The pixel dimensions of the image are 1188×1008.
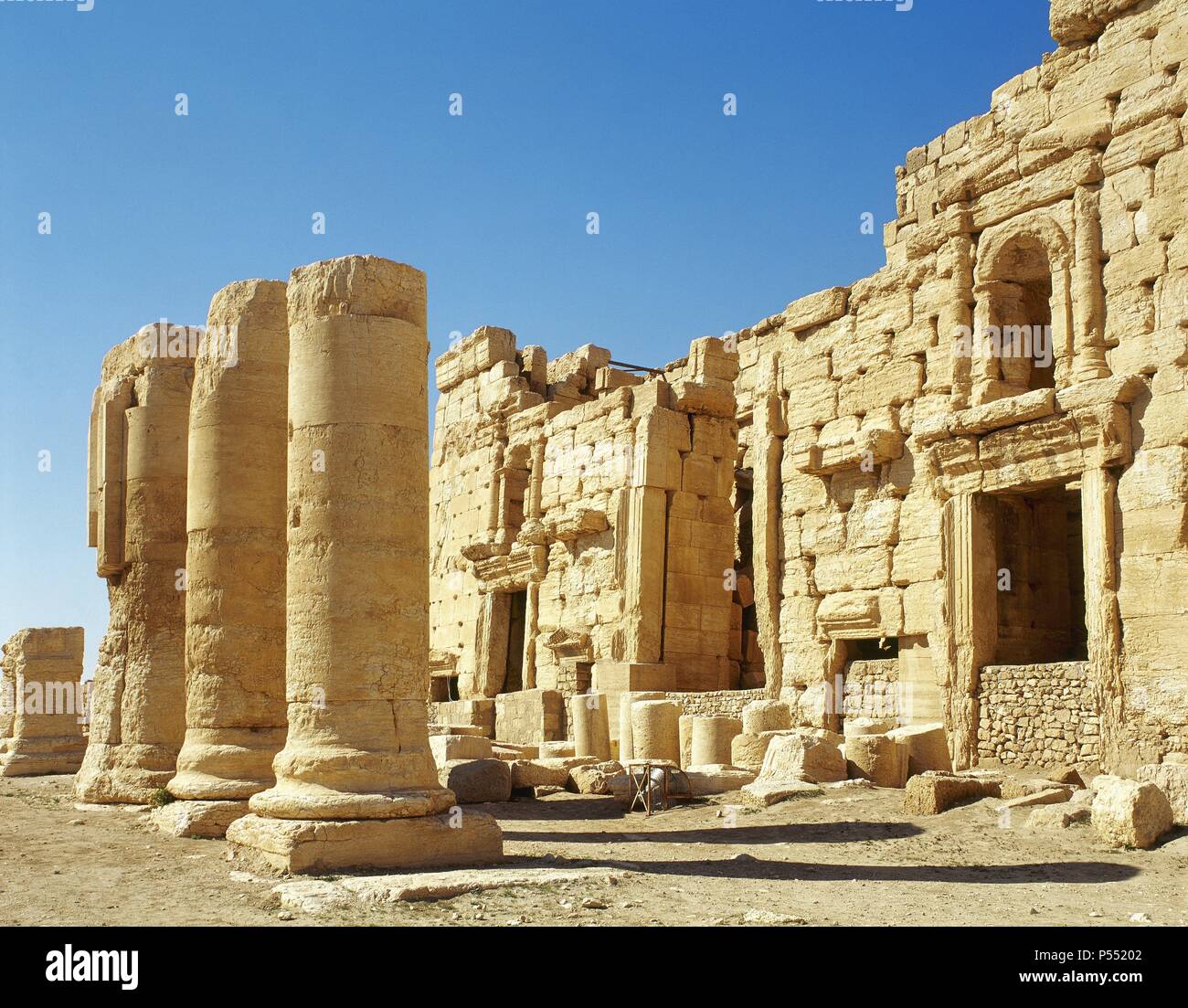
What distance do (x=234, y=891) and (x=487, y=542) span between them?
52.9ft

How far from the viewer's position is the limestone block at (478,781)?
14.9 metres

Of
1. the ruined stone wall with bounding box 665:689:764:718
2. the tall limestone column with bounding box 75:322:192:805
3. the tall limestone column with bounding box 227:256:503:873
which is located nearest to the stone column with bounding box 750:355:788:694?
the ruined stone wall with bounding box 665:689:764:718

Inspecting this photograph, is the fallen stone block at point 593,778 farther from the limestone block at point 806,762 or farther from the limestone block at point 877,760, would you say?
the limestone block at point 877,760

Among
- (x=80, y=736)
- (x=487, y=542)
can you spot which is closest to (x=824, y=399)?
(x=487, y=542)

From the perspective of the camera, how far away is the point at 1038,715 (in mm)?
14555

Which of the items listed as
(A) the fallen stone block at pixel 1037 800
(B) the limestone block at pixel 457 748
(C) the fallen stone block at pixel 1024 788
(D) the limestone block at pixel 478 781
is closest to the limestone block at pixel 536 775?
(D) the limestone block at pixel 478 781

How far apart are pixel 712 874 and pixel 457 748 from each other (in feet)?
25.3

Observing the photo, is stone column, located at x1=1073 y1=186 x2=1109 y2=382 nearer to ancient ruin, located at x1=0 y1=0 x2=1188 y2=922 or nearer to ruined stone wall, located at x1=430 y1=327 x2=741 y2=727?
ancient ruin, located at x1=0 y1=0 x2=1188 y2=922

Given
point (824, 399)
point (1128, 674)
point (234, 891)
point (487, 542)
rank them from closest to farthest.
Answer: point (234, 891), point (1128, 674), point (824, 399), point (487, 542)

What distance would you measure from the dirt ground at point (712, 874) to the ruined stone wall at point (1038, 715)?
1.96 m

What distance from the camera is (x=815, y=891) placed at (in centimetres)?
880

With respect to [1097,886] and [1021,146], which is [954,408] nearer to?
[1021,146]

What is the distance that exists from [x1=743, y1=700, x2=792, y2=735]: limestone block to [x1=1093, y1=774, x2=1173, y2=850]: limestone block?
5779mm

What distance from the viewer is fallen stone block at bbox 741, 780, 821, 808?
13.6 meters
